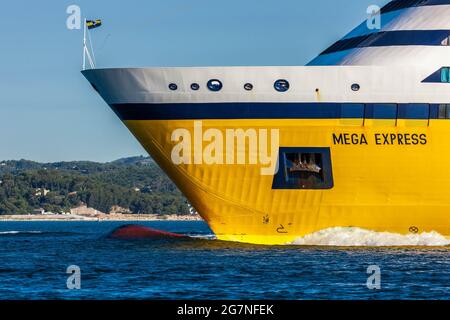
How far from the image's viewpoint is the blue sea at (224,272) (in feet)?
111

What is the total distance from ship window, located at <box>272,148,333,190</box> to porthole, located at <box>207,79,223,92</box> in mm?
3289

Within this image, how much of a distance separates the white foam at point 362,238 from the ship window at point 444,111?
449 centimetres

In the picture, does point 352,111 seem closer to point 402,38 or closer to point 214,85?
point 402,38

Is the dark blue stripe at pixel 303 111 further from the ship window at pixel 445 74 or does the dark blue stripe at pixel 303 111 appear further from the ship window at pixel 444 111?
the ship window at pixel 445 74

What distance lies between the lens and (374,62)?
46.6 m

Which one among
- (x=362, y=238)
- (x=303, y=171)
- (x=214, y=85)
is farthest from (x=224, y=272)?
(x=362, y=238)

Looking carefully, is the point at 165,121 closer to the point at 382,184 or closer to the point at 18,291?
the point at 382,184

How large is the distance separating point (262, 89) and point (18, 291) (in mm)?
14077

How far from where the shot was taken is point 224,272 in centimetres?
Answer: 3850

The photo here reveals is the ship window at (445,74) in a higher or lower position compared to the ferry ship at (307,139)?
higher

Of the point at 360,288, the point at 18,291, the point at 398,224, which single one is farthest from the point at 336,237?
the point at 18,291

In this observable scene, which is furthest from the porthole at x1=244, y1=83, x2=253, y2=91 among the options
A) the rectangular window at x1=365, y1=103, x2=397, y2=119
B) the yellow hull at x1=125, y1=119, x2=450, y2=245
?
the rectangular window at x1=365, y1=103, x2=397, y2=119

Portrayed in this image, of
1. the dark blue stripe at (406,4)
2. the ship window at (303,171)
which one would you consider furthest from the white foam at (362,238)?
the dark blue stripe at (406,4)

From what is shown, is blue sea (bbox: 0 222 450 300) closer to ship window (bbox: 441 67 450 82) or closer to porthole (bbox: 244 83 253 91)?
porthole (bbox: 244 83 253 91)
